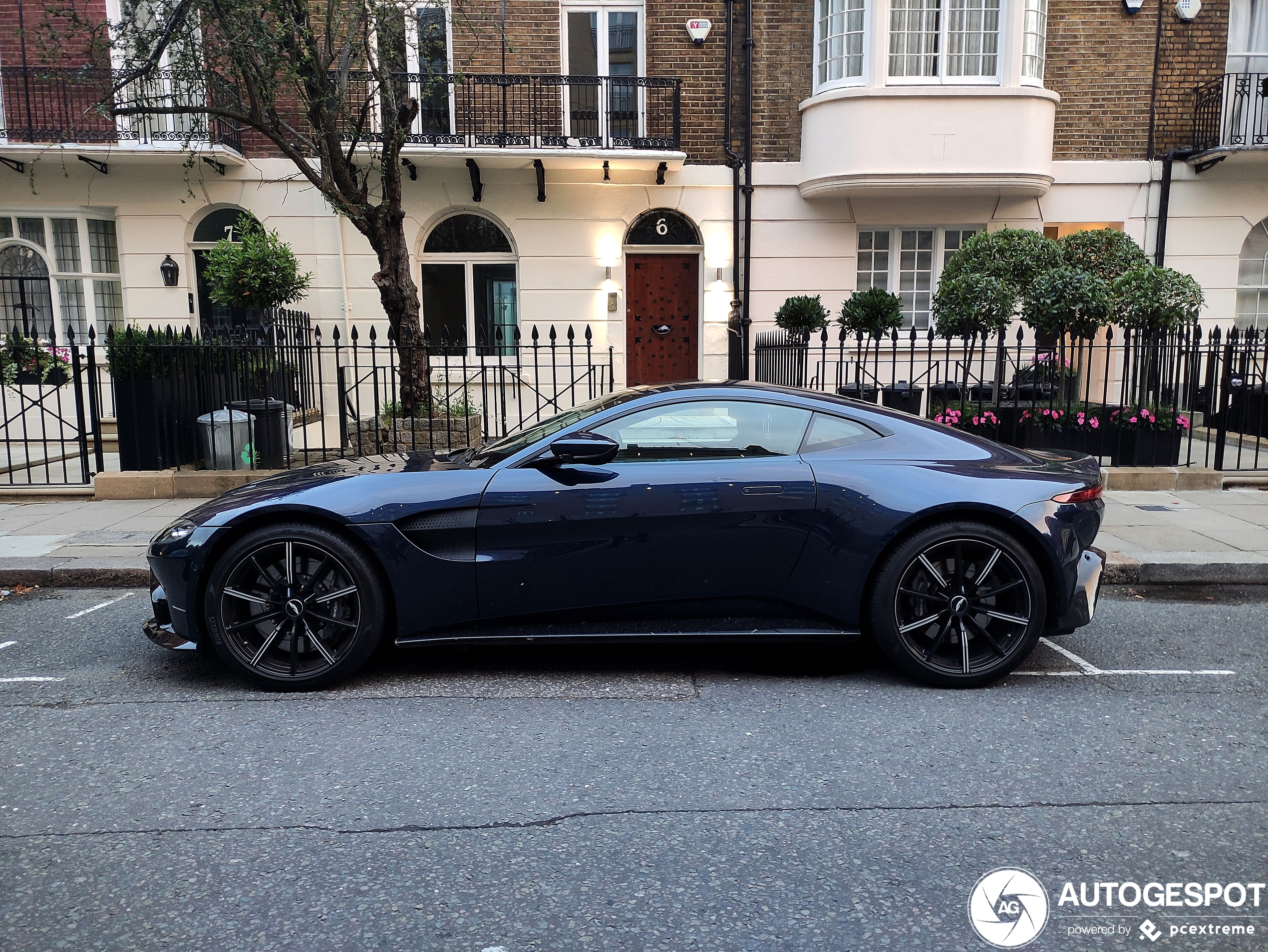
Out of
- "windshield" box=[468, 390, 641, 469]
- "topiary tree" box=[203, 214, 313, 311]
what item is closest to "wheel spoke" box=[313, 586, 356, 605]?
"windshield" box=[468, 390, 641, 469]

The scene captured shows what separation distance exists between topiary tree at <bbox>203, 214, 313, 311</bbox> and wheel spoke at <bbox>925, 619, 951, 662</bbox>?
10.0 meters

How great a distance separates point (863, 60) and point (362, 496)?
473 inches

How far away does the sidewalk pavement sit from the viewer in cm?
629

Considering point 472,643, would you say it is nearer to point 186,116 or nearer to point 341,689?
point 341,689

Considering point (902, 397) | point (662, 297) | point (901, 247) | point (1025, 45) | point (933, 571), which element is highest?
point (1025, 45)

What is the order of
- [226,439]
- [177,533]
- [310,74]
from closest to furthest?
[177,533] < [310,74] < [226,439]

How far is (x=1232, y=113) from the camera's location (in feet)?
45.4

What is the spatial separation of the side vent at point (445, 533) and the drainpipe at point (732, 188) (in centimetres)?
1069

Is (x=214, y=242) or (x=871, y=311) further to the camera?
(x=214, y=242)

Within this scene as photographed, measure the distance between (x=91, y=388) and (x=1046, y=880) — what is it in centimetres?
938

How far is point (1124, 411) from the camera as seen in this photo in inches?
370

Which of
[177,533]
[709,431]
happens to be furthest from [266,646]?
[709,431]

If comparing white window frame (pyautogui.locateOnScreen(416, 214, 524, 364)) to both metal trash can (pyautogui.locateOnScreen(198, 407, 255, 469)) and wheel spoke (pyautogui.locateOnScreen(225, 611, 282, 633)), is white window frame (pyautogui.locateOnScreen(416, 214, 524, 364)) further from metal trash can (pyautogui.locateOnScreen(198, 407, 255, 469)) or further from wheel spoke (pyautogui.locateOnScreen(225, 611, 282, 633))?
wheel spoke (pyautogui.locateOnScreen(225, 611, 282, 633))

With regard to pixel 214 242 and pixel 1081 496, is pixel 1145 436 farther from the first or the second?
pixel 214 242
